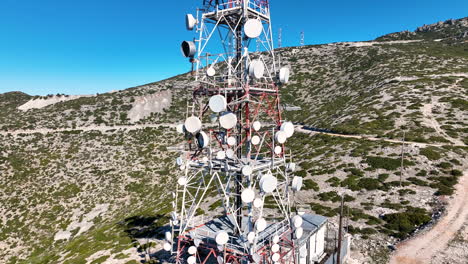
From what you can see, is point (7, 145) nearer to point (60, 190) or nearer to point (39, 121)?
point (39, 121)

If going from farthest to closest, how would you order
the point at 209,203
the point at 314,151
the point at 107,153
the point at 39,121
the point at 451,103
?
1. the point at 39,121
2. the point at 107,153
3. the point at 451,103
4. the point at 314,151
5. the point at 209,203

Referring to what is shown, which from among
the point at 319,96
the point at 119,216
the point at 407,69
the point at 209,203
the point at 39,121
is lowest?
the point at 119,216

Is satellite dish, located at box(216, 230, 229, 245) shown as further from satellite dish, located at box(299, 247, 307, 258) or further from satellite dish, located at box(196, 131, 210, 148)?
satellite dish, located at box(299, 247, 307, 258)

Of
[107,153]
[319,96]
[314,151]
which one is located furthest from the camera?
[319,96]

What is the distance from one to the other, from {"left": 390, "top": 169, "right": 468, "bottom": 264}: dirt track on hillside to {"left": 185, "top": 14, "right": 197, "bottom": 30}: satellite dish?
2371 cm

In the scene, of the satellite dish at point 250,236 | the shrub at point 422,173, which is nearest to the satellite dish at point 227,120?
the satellite dish at point 250,236

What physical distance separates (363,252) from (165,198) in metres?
32.1

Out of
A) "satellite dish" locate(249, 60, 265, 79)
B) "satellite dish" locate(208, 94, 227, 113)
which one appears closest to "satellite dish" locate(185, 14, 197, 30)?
"satellite dish" locate(249, 60, 265, 79)

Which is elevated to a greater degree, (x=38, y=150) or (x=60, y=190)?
(x=38, y=150)

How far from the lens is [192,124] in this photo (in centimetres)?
1609

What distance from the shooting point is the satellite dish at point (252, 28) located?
52.1ft

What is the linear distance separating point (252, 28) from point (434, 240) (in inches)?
928

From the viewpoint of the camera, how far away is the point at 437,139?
143 ft

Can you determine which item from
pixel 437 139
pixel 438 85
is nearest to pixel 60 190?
pixel 437 139
